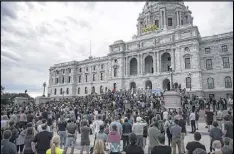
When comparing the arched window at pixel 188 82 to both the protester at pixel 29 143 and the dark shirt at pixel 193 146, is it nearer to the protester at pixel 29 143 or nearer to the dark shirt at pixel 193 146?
the dark shirt at pixel 193 146

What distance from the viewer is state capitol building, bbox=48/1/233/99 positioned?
40.6 m

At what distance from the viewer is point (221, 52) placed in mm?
40844

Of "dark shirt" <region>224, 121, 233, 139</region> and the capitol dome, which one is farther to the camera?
the capitol dome

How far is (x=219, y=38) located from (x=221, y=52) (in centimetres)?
294

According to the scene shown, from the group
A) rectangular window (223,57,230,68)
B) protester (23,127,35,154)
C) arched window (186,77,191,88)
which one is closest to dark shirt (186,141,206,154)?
protester (23,127,35,154)

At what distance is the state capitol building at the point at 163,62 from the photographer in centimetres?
4062

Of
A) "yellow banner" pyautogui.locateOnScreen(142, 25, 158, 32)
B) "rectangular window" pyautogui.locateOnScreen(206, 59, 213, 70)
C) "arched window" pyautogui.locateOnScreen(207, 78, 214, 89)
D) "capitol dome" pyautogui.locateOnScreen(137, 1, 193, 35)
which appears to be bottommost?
"arched window" pyautogui.locateOnScreen(207, 78, 214, 89)

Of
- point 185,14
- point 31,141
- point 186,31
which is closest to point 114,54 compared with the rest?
point 186,31

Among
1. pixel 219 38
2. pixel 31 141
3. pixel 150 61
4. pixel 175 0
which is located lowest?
pixel 31 141

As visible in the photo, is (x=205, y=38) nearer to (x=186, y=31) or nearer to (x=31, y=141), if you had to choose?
(x=186, y=31)

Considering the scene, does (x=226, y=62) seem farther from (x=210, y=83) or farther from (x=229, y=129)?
(x=229, y=129)

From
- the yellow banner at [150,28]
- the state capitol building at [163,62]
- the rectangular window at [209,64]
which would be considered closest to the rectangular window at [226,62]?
the state capitol building at [163,62]

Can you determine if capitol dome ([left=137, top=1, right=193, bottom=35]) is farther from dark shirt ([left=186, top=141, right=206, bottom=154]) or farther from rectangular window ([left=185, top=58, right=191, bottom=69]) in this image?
dark shirt ([left=186, top=141, right=206, bottom=154])

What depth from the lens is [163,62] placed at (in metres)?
47.9
